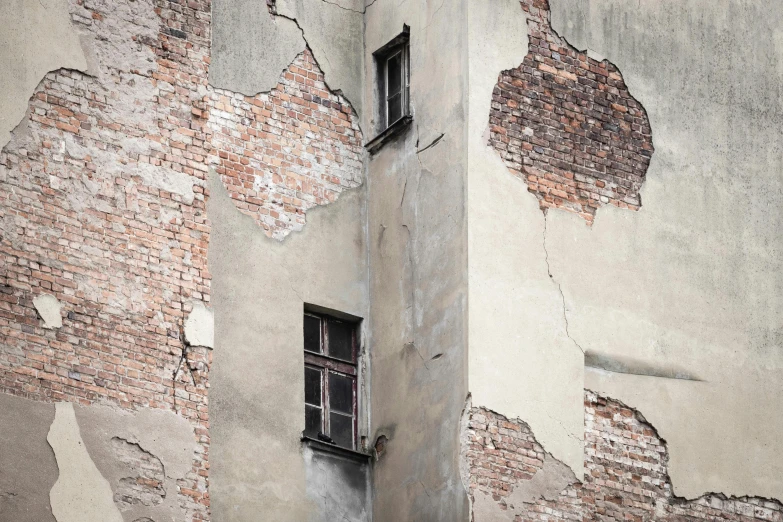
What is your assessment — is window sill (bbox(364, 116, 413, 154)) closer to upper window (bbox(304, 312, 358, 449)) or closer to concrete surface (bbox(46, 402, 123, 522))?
upper window (bbox(304, 312, 358, 449))

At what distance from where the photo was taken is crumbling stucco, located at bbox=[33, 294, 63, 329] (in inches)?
487

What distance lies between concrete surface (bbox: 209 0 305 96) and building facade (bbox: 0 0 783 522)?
0.06ft

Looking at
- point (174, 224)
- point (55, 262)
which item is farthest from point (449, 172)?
point (55, 262)

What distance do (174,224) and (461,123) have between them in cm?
243

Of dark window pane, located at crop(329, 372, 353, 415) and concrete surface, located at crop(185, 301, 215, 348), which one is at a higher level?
concrete surface, located at crop(185, 301, 215, 348)

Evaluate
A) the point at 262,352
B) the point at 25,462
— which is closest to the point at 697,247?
the point at 262,352

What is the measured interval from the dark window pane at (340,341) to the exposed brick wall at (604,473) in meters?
1.64

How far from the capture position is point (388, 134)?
46.8 feet

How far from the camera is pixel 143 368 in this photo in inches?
501

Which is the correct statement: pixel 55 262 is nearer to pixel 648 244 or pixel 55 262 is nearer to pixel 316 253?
pixel 316 253

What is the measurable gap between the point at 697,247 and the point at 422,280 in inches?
98.2

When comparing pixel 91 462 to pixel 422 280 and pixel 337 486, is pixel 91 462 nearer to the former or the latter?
Answer: pixel 337 486

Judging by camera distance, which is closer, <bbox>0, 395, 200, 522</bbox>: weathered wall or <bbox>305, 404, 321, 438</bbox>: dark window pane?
<bbox>0, 395, 200, 522</bbox>: weathered wall

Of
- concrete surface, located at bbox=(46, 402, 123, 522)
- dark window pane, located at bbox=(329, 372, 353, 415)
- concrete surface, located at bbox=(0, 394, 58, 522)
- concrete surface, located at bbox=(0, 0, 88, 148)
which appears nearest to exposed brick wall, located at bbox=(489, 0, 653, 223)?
dark window pane, located at bbox=(329, 372, 353, 415)
